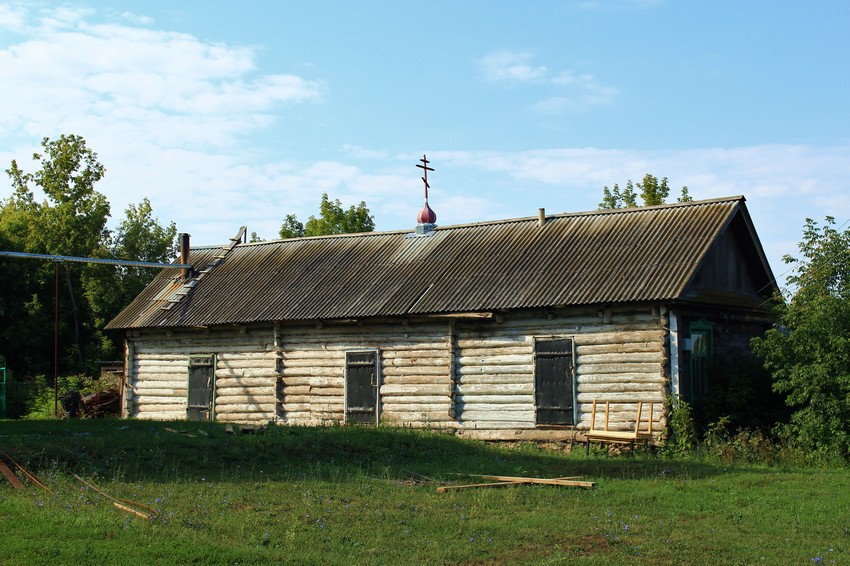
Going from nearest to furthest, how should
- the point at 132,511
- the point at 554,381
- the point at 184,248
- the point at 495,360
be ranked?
1. the point at 132,511
2. the point at 554,381
3. the point at 495,360
4. the point at 184,248

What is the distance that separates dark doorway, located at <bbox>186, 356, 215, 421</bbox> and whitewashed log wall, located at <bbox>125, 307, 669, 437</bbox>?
0.21m

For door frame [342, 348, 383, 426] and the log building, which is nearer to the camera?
the log building

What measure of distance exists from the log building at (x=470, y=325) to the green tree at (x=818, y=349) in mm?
2109

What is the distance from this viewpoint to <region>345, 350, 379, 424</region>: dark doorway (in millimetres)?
23672

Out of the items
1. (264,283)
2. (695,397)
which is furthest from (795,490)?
(264,283)

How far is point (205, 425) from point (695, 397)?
10762 millimetres

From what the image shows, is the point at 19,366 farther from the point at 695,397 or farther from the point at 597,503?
the point at 597,503

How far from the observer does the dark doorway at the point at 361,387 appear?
23.7 metres

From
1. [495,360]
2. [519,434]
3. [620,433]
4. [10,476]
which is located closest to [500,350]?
[495,360]

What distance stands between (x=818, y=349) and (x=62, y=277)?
3399cm

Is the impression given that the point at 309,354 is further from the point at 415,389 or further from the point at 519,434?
the point at 519,434

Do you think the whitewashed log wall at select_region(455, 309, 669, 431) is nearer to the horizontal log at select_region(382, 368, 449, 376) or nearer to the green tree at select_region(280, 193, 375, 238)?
the horizontal log at select_region(382, 368, 449, 376)

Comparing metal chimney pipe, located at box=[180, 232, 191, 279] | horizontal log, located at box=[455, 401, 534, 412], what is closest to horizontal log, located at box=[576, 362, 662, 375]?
horizontal log, located at box=[455, 401, 534, 412]

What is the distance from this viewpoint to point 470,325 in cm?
2247
